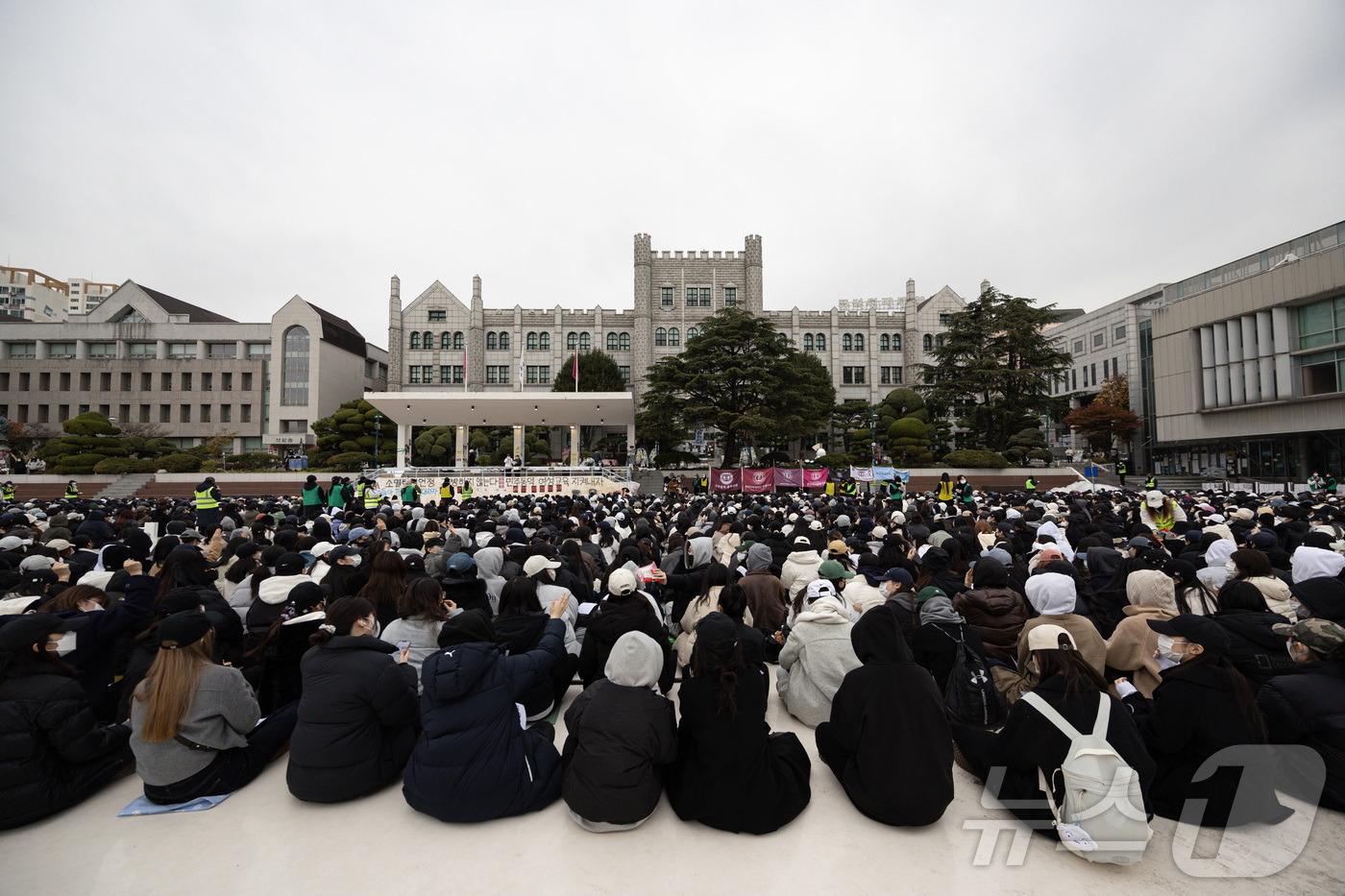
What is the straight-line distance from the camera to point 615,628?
4.56 m

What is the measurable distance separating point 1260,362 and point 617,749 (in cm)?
3786

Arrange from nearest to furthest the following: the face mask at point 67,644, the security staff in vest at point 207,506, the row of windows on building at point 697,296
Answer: the face mask at point 67,644
the security staff in vest at point 207,506
the row of windows on building at point 697,296

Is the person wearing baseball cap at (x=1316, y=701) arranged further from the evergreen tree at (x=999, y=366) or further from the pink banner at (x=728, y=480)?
the evergreen tree at (x=999, y=366)

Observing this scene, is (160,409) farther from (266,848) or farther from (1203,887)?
(1203,887)

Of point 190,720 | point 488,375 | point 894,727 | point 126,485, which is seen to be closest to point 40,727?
point 190,720

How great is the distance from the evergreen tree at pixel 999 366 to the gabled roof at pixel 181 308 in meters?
59.4

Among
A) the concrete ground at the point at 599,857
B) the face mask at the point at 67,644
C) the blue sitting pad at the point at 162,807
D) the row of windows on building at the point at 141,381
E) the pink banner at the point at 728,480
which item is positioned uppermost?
the row of windows on building at the point at 141,381

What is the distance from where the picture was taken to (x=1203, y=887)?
111 inches

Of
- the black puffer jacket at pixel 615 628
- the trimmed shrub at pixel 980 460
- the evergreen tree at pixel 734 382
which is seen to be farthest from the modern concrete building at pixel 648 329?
the black puffer jacket at pixel 615 628

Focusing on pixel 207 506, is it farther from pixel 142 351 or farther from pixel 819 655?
pixel 142 351

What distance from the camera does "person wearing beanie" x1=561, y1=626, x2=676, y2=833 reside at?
3.08 metres

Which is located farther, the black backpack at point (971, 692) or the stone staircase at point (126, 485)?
the stone staircase at point (126, 485)

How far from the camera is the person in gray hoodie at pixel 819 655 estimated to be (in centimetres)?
425

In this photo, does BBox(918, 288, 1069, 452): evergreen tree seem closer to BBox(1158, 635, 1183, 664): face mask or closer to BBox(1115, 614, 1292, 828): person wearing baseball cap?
BBox(1158, 635, 1183, 664): face mask
